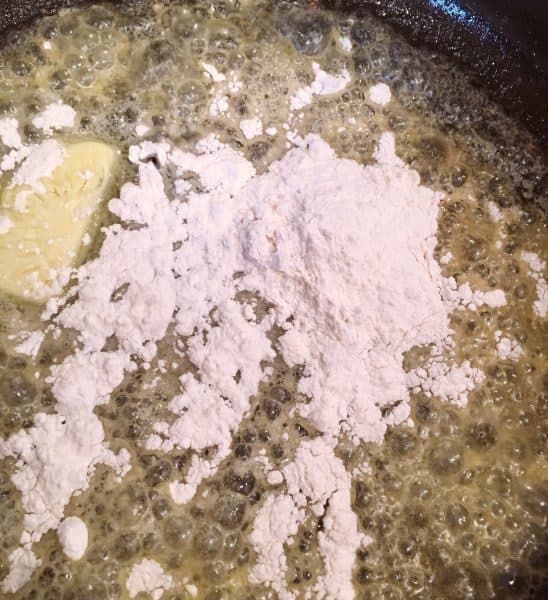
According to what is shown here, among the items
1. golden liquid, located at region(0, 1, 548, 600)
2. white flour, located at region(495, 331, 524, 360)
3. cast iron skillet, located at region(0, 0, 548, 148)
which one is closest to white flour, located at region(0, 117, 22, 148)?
golden liquid, located at region(0, 1, 548, 600)

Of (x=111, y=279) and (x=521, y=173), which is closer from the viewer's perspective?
(x=111, y=279)

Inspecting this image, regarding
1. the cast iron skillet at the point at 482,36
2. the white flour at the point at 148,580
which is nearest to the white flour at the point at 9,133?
the cast iron skillet at the point at 482,36

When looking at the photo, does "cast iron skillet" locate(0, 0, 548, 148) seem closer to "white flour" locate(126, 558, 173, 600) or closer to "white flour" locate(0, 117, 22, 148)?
"white flour" locate(0, 117, 22, 148)

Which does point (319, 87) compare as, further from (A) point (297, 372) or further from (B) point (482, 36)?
(A) point (297, 372)

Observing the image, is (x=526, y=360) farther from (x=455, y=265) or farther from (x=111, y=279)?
(x=111, y=279)

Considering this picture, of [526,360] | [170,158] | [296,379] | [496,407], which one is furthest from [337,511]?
[170,158]

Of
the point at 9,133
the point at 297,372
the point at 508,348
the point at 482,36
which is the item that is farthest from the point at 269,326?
the point at 482,36

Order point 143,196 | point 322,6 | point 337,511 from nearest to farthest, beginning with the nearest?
point 337,511 → point 143,196 → point 322,6
